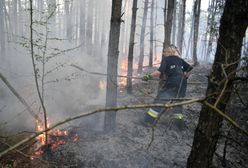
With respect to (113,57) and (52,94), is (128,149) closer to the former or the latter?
(113,57)

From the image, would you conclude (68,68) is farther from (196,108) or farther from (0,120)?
(196,108)

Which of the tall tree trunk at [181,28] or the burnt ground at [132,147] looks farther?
the tall tree trunk at [181,28]

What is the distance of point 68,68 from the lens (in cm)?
2130

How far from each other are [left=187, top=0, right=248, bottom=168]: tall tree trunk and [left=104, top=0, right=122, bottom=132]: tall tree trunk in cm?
349

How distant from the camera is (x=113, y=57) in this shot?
675 centimetres

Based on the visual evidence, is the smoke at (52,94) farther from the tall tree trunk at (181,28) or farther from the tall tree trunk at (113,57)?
the tall tree trunk at (181,28)

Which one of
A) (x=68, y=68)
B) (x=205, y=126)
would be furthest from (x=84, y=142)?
(x=68, y=68)

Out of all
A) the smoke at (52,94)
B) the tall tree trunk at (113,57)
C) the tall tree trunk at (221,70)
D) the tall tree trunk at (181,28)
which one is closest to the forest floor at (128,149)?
the tall tree trunk at (113,57)

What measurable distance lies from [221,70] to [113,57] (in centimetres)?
416

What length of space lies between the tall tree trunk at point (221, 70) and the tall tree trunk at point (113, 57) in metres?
3.49

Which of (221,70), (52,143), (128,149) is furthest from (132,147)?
(221,70)

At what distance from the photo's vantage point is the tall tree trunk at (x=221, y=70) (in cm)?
273

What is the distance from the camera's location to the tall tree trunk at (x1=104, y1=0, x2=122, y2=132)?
650 cm

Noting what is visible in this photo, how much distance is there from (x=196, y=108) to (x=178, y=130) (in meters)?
2.52
